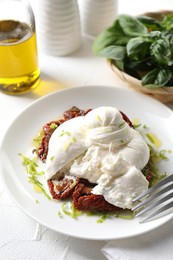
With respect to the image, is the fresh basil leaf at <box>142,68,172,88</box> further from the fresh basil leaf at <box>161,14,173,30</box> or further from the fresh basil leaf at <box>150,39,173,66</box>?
the fresh basil leaf at <box>161,14,173,30</box>

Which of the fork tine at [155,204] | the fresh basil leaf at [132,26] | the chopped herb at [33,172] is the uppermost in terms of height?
the fresh basil leaf at [132,26]

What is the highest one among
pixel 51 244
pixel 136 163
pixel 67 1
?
pixel 67 1

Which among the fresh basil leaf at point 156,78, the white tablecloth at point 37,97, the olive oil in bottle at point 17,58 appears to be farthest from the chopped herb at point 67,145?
the olive oil in bottle at point 17,58

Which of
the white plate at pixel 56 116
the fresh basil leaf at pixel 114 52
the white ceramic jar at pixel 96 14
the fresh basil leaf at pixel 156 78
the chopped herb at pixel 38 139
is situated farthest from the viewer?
the white ceramic jar at pixel 96 14

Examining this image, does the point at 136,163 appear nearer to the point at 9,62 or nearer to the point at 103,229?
the point at 103,229

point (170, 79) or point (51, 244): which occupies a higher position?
point (170, 79)

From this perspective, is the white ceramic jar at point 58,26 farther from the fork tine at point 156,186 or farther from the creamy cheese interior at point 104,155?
the fork tine at point 156,186

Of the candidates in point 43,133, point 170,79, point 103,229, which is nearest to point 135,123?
point 170,79
